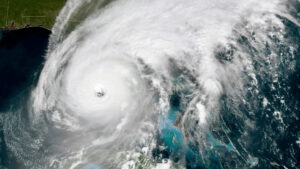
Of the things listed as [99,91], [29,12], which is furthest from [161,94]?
[29,12]

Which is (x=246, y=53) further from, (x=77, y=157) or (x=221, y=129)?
(x=77, y=157)

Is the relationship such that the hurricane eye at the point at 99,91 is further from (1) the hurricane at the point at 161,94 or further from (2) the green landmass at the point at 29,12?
(2) the green landmass at the point at 29,12

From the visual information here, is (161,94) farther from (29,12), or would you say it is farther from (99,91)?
(29,12)

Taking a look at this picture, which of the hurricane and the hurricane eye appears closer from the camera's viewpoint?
the hurricane eye

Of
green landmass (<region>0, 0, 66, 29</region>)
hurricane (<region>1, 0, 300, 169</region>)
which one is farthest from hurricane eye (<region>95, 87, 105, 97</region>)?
green landmass (<region>0, 0, 66, 29</region>)

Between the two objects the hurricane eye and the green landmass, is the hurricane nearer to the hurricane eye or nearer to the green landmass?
the hurricane eye

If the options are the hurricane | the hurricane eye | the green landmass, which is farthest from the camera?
the green landmass
